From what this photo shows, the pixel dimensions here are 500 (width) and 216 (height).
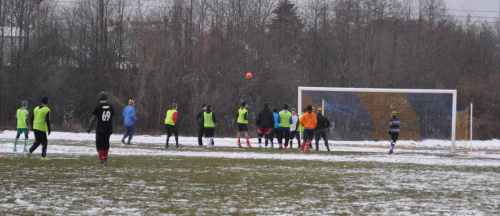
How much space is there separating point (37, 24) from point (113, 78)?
22.3 ft

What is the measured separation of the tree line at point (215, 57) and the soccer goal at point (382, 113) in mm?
13447

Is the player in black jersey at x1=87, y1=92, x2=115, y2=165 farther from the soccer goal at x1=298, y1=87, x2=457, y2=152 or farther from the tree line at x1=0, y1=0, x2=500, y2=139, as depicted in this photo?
the tree line at x1=0, y1=0, x2=500, y2=139

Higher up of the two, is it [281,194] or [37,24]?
[37,24]

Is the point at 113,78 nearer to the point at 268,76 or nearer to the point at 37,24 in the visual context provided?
the point at 37,24

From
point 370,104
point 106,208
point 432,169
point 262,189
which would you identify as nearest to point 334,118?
point 370,104

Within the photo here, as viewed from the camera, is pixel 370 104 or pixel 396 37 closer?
pixel 370 104

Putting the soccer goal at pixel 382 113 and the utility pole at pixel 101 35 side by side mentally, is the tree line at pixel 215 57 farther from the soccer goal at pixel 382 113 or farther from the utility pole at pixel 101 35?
the soccer goal at pixel 382 113

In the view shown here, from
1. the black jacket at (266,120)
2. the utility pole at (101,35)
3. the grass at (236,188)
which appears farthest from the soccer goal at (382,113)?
the utility pole at (101,35)

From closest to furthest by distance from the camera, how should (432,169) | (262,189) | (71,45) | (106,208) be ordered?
(106,208) < (262,189) < (432,169) < (71,45)

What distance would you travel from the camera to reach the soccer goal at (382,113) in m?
35.2

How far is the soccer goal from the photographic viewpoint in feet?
115

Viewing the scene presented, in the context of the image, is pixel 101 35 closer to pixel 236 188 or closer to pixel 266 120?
pixel 266 120

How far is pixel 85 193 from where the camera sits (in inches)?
453

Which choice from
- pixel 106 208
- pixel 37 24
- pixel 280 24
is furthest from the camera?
pixel 280 24
